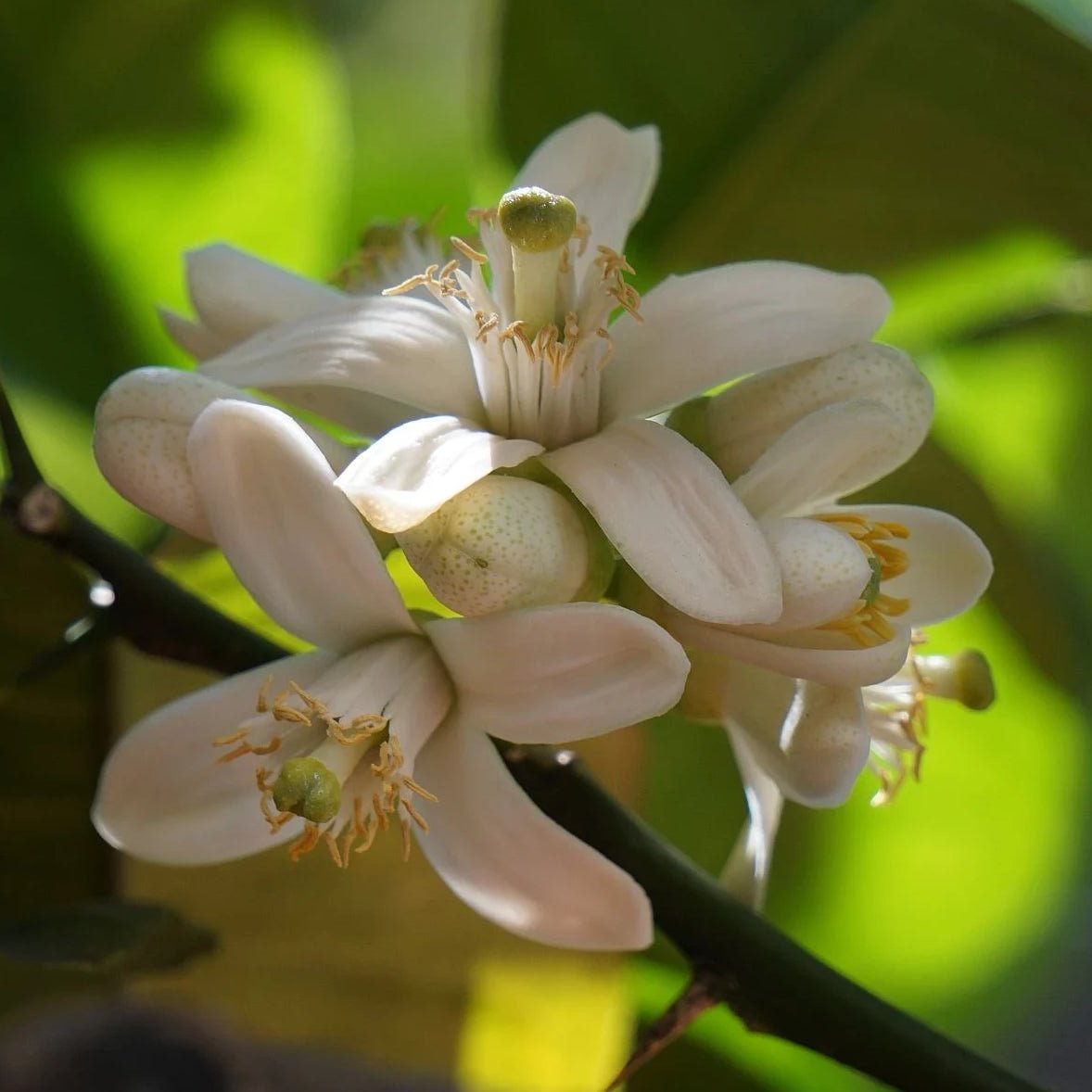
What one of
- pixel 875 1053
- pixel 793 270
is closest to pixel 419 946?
pixel 875 1053

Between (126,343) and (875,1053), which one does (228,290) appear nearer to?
(126,343)

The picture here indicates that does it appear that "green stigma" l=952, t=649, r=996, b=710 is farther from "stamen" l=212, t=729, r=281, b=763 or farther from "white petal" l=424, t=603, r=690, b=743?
"stamen" l=212, t=729, r=281, b=763

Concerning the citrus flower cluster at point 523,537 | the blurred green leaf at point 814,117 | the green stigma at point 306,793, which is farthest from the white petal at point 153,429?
the blurred green leaf at point 814,117

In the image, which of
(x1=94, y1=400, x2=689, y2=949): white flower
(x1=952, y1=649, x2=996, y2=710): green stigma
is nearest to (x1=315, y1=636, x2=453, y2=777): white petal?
(x1=94, y1=400, x2=689, y2=949): white flower

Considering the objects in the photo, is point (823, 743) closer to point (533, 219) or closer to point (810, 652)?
point (810, 652)

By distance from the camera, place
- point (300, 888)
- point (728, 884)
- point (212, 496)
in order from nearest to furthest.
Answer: point (212, 496) → point (728, 884) → point (300, 888)

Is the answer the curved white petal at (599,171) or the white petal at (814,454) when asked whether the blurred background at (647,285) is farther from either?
the white petal at (814,454)

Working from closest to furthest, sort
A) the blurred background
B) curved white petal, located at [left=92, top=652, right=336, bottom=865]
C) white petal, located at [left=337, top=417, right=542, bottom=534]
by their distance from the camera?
white petal, located at [left=337, top=417, right=542, bottom=534] < curved white petal, located at [left=92, top=652, right=336, bottom=865] < the blurred background
